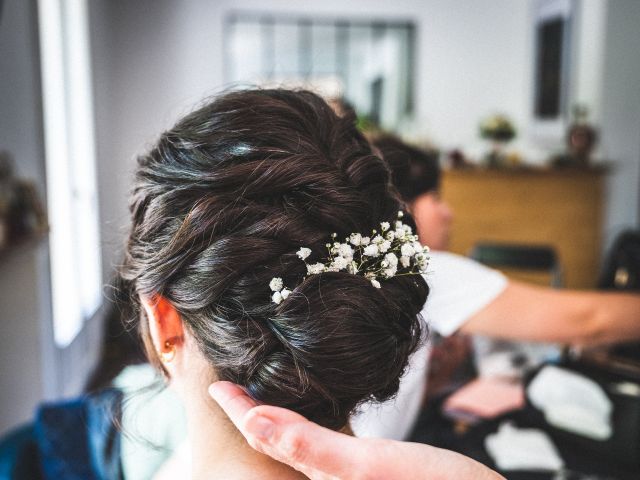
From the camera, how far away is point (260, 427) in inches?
18.6

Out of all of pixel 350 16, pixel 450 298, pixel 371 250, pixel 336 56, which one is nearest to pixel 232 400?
pixel 371 250

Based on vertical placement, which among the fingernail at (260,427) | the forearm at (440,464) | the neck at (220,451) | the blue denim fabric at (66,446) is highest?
the fingernail at (260,427)

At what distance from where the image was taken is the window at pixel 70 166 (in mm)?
3186

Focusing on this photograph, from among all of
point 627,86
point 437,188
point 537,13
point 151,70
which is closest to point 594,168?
point 627,86

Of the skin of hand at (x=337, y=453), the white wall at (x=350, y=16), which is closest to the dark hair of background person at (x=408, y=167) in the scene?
the skin of hand at (x=337, y=453)

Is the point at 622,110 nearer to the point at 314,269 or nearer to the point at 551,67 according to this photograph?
the point at 551,67

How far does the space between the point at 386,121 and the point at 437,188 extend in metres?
4.21

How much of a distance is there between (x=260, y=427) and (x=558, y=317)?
109cm

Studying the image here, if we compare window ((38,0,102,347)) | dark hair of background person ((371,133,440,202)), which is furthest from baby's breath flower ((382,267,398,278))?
window ((38,0,102,347))

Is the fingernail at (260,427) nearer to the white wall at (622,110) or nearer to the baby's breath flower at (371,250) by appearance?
the baby's breath flower at (371,250)

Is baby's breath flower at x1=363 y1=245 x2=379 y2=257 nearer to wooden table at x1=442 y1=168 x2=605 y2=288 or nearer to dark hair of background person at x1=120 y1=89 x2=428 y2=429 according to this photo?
dark hair of background person at x1=120 y1=89 x2=428 y2=429

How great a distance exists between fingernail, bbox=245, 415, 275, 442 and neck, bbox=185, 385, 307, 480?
0.28 metres

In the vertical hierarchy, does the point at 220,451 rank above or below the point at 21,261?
above

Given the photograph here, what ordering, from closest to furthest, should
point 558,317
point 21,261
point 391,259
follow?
1. point 391,259
2. point 558,317
3. point 21,261
